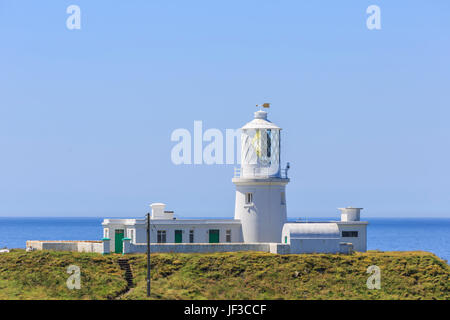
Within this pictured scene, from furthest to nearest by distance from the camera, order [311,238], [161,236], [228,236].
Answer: [228,236] < [161,236] < [311,238]

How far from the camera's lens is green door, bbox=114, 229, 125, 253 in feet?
212

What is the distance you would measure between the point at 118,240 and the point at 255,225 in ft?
33.8

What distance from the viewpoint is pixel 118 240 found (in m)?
65.1

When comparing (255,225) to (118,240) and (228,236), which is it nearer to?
(228,236)

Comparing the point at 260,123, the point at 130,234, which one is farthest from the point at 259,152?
the point at 130,234

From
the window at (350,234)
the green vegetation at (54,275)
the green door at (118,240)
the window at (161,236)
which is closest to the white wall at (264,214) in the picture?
the window at (350,234)

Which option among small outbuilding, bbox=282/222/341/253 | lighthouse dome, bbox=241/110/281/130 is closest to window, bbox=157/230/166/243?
small outbuilding, bbox=282/222/341/253

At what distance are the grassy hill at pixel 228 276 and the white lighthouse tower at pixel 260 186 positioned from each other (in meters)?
4.19

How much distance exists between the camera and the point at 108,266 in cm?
5853

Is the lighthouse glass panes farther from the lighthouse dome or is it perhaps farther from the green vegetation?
the green vegetation

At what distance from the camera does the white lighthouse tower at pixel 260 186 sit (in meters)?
65.4

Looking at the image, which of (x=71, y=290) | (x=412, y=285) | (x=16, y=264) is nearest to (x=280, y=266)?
(x=412, y=285)

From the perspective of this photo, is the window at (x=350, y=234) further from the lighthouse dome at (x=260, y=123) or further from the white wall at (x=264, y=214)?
the lighthouse dome at (x=260, y=123)
